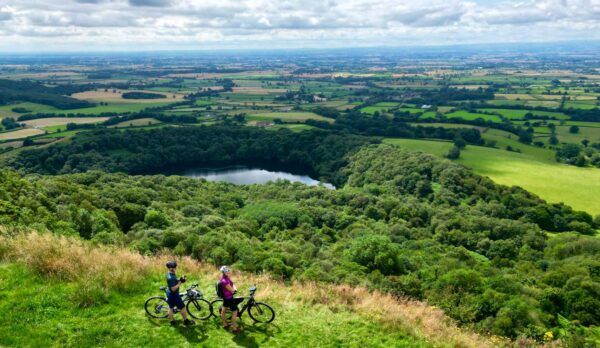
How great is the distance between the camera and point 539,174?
9638cm

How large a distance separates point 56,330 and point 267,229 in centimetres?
4513

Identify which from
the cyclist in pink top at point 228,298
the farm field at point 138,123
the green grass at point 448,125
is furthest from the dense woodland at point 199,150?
the cyclist in pink top at point 228,298

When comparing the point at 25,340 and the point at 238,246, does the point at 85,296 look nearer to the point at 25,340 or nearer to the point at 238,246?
the point at 25,340

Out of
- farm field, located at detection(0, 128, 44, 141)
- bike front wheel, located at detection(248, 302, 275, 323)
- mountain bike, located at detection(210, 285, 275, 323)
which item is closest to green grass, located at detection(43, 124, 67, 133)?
farm field, located at detection(0, 128, 44, 141)

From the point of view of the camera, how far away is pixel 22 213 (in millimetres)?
32250

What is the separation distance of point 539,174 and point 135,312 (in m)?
99.4

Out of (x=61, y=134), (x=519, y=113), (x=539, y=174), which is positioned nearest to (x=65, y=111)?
(x=61, y=134)

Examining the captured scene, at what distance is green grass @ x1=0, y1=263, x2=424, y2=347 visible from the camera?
47.8 ft

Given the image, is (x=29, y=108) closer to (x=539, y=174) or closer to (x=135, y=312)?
Answer: (x=539, y=174)

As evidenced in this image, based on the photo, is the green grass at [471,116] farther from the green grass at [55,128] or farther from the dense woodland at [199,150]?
the green grass at [55,128]

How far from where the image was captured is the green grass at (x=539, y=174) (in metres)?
82.8

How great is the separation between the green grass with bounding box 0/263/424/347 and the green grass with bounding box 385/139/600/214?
251 feet

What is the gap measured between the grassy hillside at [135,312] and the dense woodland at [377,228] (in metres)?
7.80

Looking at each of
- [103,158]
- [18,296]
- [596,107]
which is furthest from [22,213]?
[596,107]
